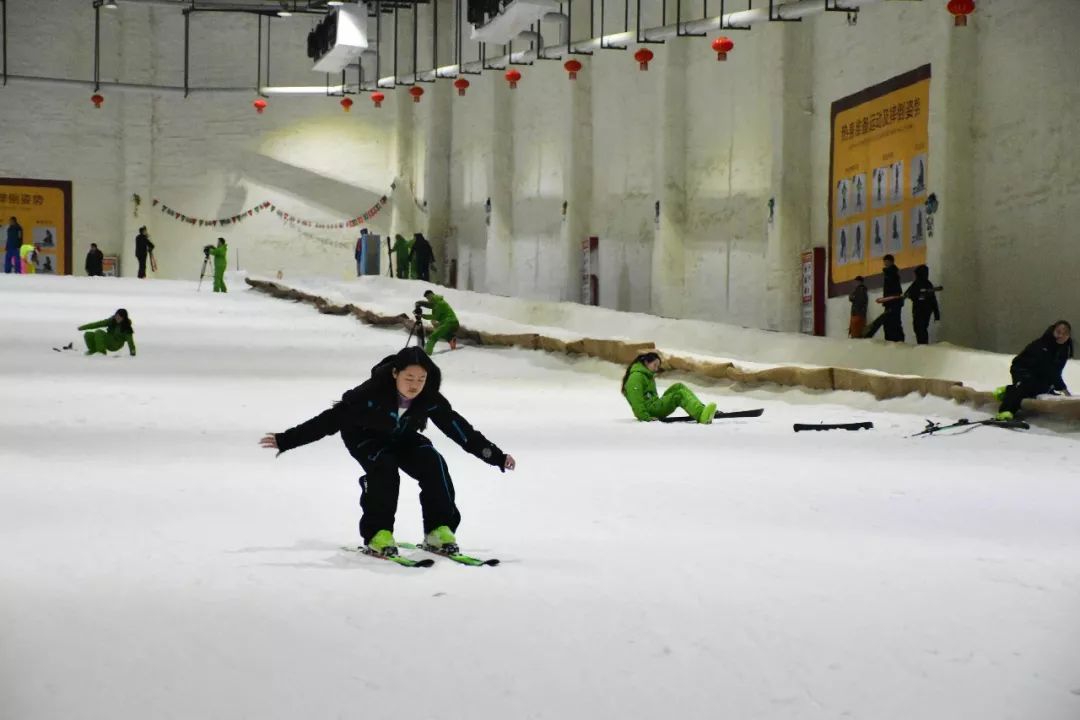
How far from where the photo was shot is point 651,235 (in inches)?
1155

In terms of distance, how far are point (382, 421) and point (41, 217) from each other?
36843mm

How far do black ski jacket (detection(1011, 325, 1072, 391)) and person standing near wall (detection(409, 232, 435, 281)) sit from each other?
24836 mm

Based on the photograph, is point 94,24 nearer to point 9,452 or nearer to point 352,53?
point 352,53

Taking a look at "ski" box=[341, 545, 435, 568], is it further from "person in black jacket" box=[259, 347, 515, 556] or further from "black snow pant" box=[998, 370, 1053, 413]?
"black snow pant" box=[998, 370, 1053, 413]

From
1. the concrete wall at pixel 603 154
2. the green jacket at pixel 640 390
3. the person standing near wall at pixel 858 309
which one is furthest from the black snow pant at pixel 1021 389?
the person standing near wall at pixel 858 309

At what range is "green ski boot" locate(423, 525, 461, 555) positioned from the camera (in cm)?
670

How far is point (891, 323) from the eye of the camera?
20156 millimetres

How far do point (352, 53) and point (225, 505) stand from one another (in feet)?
85.3

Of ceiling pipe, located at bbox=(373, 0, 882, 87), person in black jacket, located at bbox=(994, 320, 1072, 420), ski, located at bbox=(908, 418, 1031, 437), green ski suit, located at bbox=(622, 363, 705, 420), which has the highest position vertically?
ceiling pipe, located at bbox=(373, 0, 882, 87)

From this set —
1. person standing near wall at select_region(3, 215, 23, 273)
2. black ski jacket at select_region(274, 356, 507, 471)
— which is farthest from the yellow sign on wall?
person standing near wall at select_region(3, 215, 23, 273)

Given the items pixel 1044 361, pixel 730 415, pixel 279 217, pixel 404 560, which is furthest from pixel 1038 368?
pixel 279 217

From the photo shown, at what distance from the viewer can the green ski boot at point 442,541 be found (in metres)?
6.70

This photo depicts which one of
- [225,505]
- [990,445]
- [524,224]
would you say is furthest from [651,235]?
[225,505]

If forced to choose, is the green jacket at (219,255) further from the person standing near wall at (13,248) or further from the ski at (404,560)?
the ski at (404,560)
